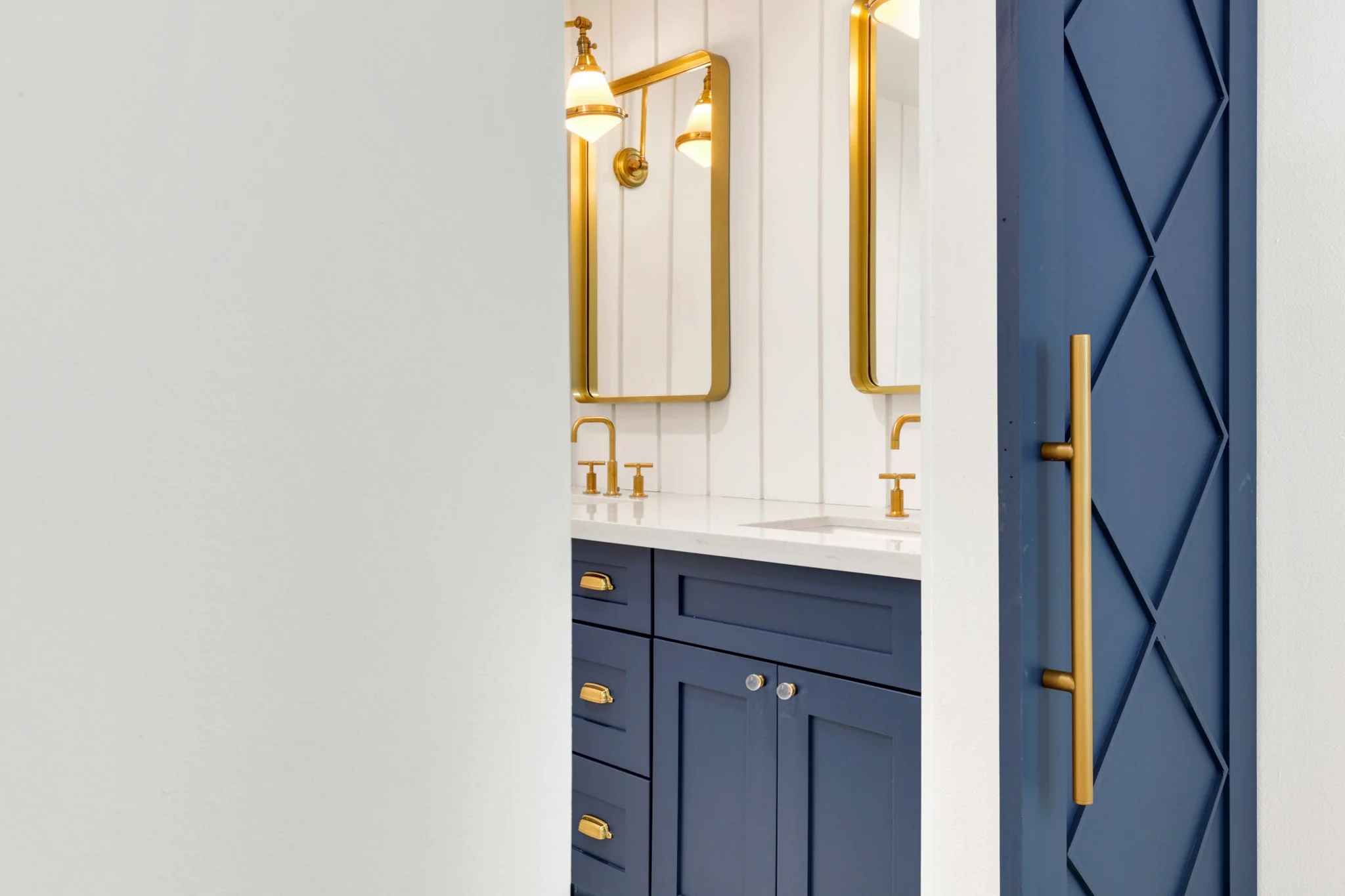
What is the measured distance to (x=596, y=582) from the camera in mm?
1868

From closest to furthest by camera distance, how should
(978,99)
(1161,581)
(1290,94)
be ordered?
(978,99), (1161,581), (1290,94)

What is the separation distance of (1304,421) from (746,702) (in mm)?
984

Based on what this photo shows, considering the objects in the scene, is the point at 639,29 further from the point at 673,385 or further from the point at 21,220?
the point at 21,220

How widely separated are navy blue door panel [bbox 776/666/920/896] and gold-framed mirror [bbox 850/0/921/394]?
2.48 feet

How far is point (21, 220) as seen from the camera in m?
0.29

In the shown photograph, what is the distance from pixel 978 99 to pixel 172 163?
2.86 ft

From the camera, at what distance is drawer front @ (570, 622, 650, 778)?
1.78m

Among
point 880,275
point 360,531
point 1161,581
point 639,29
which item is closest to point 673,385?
point 880,275

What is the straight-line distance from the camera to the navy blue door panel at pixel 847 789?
1.38 metres

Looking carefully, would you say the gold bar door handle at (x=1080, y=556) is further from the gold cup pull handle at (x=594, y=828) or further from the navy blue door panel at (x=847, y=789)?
the gold cup pull handle at (x=594, y=828)

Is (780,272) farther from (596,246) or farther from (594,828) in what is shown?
(594,828)

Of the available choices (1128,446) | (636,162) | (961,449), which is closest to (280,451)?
(961,449)

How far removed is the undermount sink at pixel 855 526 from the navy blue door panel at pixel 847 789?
14.2 inches

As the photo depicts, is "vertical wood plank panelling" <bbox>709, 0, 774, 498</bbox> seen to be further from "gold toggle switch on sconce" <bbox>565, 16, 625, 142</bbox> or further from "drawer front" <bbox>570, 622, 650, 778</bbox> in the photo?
"drawer front" <bbox>570, 622, 650, 778</bbox>
